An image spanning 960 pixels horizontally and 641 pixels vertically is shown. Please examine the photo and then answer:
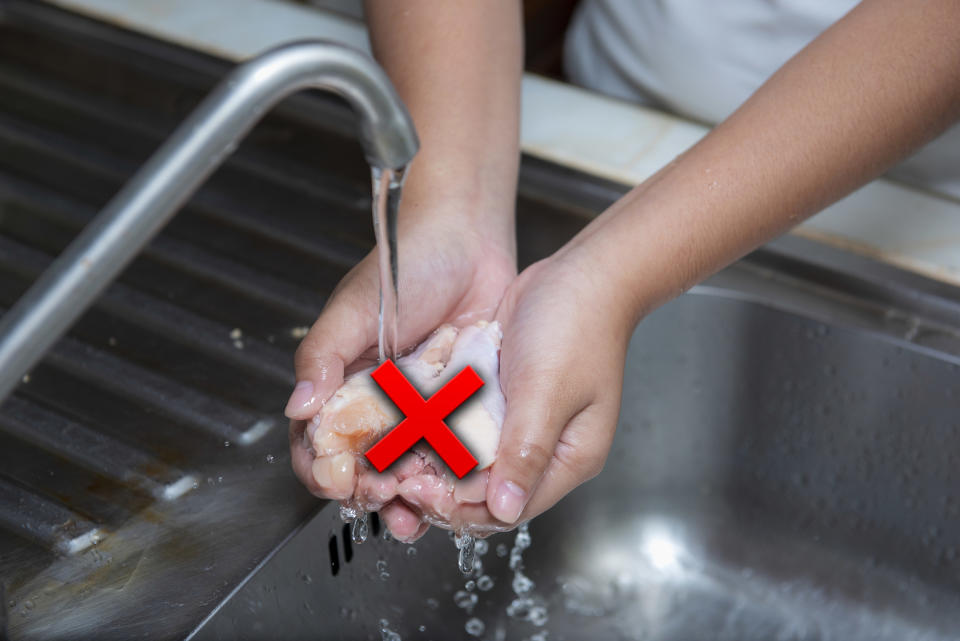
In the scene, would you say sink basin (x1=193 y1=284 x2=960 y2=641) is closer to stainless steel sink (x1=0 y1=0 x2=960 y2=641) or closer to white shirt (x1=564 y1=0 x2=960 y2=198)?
stainless steel sink (x1=0 y1=0 x2=960 y2=641)

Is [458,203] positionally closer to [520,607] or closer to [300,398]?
[300,398]

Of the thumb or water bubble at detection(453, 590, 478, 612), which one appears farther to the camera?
water bubble at detection(453, 590, 478, 612)

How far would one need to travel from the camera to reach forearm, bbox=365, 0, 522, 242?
85 cm

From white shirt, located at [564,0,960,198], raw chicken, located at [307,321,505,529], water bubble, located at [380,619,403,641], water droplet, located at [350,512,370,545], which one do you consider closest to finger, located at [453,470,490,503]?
raw chicken, located at [307,321,505,529]

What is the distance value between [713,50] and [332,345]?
631 mm

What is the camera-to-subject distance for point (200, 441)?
75 cm

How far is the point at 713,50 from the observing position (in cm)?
110

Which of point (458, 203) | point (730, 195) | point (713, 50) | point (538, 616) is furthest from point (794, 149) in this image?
point (538, 616)

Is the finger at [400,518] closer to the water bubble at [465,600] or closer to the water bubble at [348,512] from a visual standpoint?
the water bubble at [348,512]

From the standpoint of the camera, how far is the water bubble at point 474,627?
0.89m

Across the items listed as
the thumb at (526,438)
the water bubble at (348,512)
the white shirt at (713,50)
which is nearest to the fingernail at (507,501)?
the thumb at (526,438)

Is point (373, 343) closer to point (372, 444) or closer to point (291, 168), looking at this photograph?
point (372, 444)

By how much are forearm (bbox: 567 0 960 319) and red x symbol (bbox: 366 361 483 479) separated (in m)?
0.16

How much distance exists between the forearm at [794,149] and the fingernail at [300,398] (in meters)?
0.24
